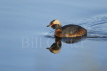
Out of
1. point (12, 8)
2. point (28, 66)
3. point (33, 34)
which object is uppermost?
point (12, 8)

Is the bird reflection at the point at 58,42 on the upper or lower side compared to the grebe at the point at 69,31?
lower

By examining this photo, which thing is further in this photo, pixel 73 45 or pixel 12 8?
pixel 12 8

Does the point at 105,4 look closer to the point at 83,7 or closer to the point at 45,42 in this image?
the point at 83,7

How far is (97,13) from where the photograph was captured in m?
17.6

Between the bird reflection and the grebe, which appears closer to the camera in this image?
the bird reflection

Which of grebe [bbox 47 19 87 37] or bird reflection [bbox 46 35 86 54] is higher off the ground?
grebe [bbox 47 19 87 37]

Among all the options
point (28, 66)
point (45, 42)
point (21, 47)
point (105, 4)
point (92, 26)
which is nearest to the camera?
point (28, 66)

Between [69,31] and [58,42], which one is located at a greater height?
[69,31]

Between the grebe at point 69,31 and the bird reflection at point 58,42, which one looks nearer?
the bird reflection at point 58,42

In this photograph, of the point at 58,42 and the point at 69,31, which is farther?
the point at 69,31

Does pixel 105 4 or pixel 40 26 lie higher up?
pixel 105 4

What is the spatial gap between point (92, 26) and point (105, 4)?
188cm

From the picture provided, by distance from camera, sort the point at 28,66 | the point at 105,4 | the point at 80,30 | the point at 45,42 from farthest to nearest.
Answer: the point at 105,4 → the point at 80,30 → the point at 45,42 → the point at 28,66

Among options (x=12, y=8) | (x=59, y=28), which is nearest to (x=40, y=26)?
(x=59, y=28)
